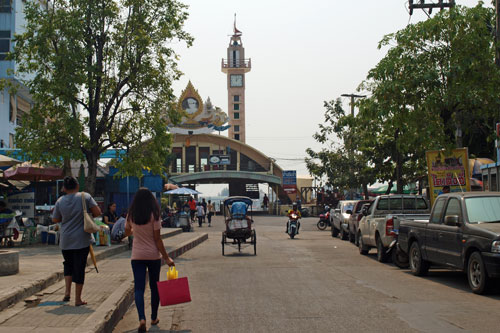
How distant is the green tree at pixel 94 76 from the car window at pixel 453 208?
1260cm

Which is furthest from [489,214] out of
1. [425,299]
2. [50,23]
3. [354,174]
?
[354,174]

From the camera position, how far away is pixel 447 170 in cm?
1911

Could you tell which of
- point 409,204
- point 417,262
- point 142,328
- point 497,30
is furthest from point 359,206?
point 142,328

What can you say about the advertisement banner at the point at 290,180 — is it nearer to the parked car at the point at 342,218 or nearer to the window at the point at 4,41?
the window at the point at 4,41

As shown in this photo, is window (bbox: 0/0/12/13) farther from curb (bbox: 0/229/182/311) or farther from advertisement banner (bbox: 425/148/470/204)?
curb (bbox: 0/229/182/311)

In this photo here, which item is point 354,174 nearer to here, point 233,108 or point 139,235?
point 139,235

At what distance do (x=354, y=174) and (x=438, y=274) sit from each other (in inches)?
969

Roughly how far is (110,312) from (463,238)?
257 inches

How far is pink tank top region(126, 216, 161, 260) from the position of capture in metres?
7.63

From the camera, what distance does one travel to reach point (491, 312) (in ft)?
28.3

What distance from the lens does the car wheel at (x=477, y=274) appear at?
33.1 feet

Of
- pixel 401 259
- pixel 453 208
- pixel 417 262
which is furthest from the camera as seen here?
pixel 401 259

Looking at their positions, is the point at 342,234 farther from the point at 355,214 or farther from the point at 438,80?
the point at 438,80

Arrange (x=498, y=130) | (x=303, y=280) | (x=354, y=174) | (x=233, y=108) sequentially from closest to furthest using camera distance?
(x=303, y=280)
(x=498, y=130)
(x=354, y=174)
(x=233, y=108)
